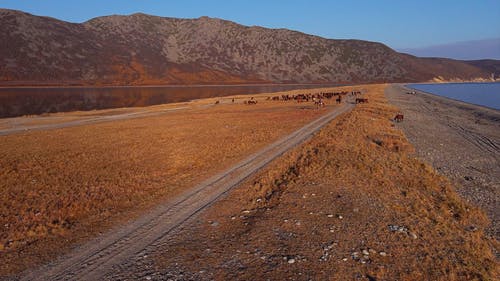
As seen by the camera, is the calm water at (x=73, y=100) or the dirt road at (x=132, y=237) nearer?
the dirt road at (x=132, y=237)

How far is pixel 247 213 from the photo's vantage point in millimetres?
11102

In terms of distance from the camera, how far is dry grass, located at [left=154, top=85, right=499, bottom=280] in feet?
25.0

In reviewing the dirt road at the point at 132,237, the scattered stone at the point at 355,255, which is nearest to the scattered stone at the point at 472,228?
the scattered stone at the point at 355,255

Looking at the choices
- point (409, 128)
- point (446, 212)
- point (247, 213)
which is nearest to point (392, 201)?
point (446, 212)

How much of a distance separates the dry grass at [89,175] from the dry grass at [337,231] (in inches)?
119

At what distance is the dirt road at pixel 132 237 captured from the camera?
24.9ft

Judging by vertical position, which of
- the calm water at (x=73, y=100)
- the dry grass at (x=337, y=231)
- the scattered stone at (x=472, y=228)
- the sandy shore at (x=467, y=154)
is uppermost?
the dry grass at (x=337, y=231)

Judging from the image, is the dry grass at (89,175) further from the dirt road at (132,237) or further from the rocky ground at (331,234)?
the rocky ground at (331,234)

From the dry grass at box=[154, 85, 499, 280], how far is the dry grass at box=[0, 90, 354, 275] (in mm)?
3017

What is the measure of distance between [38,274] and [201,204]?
520 cm

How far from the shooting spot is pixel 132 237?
364 inches

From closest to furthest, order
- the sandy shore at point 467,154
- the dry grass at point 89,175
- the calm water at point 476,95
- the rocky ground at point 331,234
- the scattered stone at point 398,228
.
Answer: the rocky ground at point 331,234
the scattered stone at point 398,228
the dry grass at point 89,175
the sandy shore at point 467,154
the calm water at point 476,95

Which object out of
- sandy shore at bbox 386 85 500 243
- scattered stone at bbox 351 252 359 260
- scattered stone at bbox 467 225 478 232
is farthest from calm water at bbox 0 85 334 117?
scattered stone at bbox 467 225 478 232

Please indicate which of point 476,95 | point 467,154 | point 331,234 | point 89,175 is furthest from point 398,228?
point 476,95
